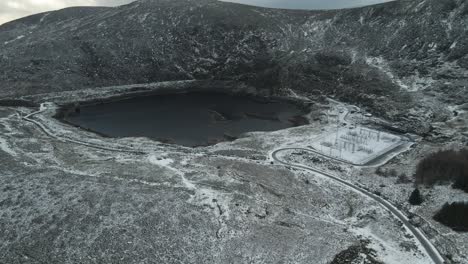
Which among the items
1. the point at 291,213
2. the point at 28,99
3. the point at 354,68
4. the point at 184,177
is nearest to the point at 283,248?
the point at 291,213

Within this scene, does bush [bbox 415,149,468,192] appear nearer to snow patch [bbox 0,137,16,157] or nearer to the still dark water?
the still dark water

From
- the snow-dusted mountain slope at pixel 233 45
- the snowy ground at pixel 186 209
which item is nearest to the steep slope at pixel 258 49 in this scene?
the snow-dusted mountain slope at pixel 233 45

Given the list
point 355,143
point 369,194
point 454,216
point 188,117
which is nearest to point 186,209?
point 369,194

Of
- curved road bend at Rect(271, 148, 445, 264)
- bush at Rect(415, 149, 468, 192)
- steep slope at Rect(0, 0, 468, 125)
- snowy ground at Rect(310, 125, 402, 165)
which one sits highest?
steep slope at Rect(0, 0, 468, 125)

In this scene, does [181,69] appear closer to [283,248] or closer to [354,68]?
[354,68]

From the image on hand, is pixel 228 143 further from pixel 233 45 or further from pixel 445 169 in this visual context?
pixel 233 45

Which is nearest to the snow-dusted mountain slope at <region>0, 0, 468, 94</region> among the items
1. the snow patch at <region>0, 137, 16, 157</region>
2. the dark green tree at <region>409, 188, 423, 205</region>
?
the snow patch at <region>0, 137, 16, 157</region>
